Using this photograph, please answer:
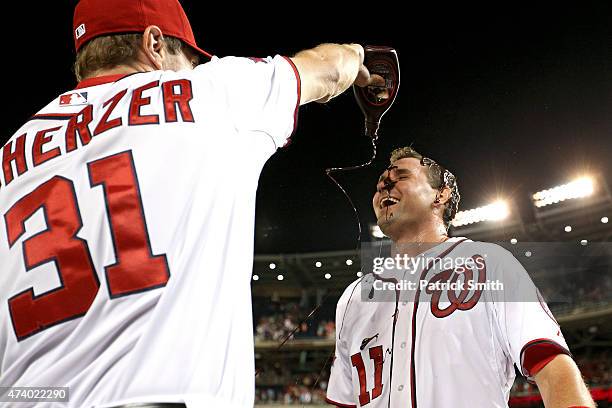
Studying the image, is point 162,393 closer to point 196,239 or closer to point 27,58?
point 196,239

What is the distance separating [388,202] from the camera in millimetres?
2918

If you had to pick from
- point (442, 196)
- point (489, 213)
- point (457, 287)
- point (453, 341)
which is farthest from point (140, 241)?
point (489, 213)

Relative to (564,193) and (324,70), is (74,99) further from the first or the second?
(564,193)

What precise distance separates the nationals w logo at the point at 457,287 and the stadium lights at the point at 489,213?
8.65 meters

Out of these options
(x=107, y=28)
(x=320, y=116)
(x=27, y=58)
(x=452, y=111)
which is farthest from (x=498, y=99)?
(x=107, y=28)

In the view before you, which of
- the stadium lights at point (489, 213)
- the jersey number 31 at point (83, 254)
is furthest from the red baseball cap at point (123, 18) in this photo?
the stadium lights at point (489, 213)

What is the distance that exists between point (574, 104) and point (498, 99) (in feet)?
3.90

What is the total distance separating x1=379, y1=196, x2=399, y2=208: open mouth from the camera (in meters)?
2.91

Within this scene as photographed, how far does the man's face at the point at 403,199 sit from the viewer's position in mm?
2900

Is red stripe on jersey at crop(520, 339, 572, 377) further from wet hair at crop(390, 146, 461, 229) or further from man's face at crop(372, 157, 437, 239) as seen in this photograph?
wet hair at crop(390, 146, 461, 229)

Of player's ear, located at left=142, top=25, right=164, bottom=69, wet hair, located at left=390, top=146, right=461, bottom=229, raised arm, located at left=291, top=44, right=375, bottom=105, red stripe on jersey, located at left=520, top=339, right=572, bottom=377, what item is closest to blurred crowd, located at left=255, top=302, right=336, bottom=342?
wet hair, located at left=390, top=146, right=461, bottom=229

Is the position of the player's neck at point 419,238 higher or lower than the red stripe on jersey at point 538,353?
higher

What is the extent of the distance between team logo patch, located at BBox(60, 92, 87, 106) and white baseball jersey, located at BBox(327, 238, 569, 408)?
153 cm

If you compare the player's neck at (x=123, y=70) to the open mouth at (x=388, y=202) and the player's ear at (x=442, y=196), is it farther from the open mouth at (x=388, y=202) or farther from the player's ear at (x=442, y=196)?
the player's ear at (x=442, y=196)
